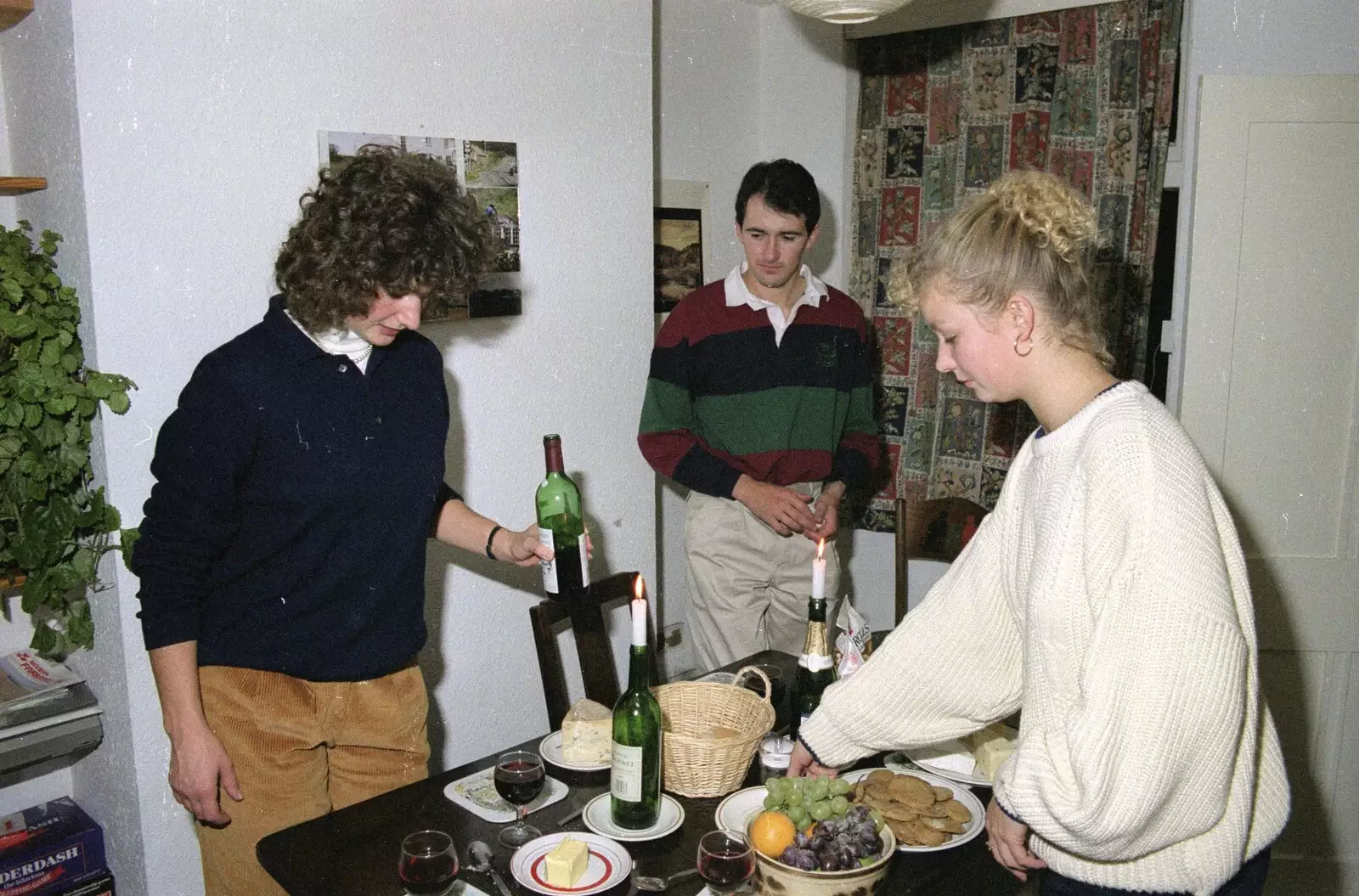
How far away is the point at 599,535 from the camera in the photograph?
9.55 feet

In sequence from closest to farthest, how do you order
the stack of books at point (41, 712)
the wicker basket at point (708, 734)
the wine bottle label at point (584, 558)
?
the wicker basket at point (708, 734) → the wine bottle label at point (584, 558) → the stack of books at point (41, 712)

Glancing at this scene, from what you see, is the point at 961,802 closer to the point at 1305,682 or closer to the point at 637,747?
the point at 637,747

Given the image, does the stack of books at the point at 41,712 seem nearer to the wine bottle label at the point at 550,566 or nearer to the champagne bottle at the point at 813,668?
the wine bottle label at the point at 550,566

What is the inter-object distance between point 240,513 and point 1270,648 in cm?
253

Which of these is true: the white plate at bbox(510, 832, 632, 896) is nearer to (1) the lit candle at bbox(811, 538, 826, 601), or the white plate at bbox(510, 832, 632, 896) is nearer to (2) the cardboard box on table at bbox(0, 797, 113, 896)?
(1) the lit candle at bbox(811, 538, 826, 601)

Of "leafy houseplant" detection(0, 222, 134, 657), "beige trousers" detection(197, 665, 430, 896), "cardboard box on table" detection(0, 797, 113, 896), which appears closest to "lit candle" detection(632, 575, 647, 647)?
"beige trousers" detection(197, 665, 430, 896)

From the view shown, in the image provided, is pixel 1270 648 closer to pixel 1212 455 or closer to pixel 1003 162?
pixel 1212 455

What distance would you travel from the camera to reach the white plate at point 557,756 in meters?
1.66

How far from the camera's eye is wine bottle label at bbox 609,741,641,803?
4.73 ft

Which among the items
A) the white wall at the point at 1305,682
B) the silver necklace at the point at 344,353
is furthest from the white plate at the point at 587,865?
the white wall at the point at 1305,682

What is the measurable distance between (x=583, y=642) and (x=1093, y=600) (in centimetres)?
122

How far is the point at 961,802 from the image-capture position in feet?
5.11

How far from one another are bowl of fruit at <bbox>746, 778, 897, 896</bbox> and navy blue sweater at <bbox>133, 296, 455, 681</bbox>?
0.78 m

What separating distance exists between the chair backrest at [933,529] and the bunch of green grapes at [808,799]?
1439 millimetres
